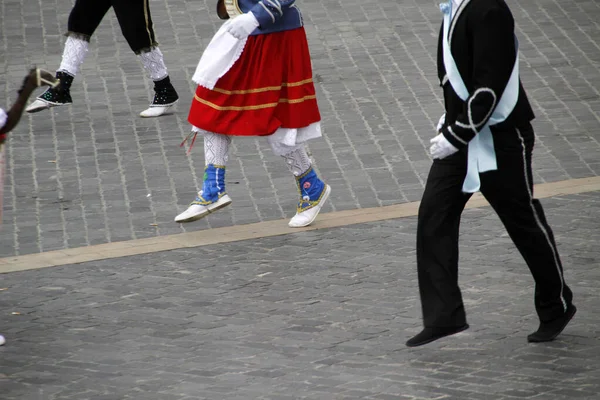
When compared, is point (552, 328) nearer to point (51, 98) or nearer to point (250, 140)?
point (250, 140)

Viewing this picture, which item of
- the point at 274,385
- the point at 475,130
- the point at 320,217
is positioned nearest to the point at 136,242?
the point at 320,217

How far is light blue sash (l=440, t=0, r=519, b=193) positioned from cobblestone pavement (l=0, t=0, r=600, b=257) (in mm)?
2359

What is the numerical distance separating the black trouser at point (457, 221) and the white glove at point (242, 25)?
1.85m

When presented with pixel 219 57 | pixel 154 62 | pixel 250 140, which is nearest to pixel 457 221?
pixel 219 57

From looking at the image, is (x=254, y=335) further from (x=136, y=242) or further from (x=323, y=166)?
(x=323, y=166)

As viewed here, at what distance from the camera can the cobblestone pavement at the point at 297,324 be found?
17.0ft

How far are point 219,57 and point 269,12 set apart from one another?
40 centimetres

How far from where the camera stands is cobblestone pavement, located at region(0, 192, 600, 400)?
518 centimetres

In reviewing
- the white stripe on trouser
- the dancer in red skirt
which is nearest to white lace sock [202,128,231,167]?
the dancer in red skirt

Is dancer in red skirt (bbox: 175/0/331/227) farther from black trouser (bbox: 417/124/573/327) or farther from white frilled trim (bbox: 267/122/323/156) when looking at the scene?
black trouser (bbox: 417/124/573/327)

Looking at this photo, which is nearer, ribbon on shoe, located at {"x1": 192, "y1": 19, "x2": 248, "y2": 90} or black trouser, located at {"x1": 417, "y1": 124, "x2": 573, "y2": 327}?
black trouser, located at {"x1": 417, "y1": 124, "x2": 573, "y2": 327}

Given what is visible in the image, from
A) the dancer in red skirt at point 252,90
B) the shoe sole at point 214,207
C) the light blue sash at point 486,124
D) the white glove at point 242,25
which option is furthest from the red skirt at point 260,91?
the light blue sash at point 486,124

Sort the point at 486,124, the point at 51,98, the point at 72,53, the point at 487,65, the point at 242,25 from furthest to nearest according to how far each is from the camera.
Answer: the point at 51,98
the point at 72,53
the point at 242,25
the point at 486,124
the point at 487,65

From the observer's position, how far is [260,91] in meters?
7.03
